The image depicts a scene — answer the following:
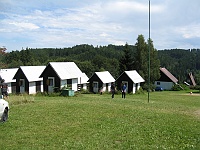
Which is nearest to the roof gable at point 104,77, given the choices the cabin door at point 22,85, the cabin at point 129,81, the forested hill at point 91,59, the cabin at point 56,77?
the cabin at point 129,81

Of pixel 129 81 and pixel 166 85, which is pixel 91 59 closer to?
pixel 166 85

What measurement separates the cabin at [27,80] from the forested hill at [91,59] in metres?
35.4

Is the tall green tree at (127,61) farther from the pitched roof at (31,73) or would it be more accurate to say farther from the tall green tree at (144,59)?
the pitched roof at (31,73)

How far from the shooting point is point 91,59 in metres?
153

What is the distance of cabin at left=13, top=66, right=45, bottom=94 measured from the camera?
48.8 m

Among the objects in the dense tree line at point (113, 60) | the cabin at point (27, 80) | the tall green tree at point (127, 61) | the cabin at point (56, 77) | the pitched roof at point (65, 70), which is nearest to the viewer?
the cabin at point (56, 77)

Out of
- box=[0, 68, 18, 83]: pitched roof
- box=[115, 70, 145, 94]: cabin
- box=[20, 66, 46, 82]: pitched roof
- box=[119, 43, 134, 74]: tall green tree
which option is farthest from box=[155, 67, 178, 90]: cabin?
box=[0, 68, 18, 83]: pitched roof

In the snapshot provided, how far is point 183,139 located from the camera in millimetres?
11039

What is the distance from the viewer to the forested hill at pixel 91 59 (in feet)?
365

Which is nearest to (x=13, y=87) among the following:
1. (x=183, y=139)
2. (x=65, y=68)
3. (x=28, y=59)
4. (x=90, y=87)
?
(x=65, y=68)

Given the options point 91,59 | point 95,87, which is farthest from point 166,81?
point 91,59

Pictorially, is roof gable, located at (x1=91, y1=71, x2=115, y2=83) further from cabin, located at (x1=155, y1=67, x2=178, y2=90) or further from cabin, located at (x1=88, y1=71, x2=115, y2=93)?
cabin, located at (x1=155, y1=67, x2=178, y2=90)

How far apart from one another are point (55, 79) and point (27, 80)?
5.66 meters

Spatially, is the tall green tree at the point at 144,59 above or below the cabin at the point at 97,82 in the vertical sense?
above
